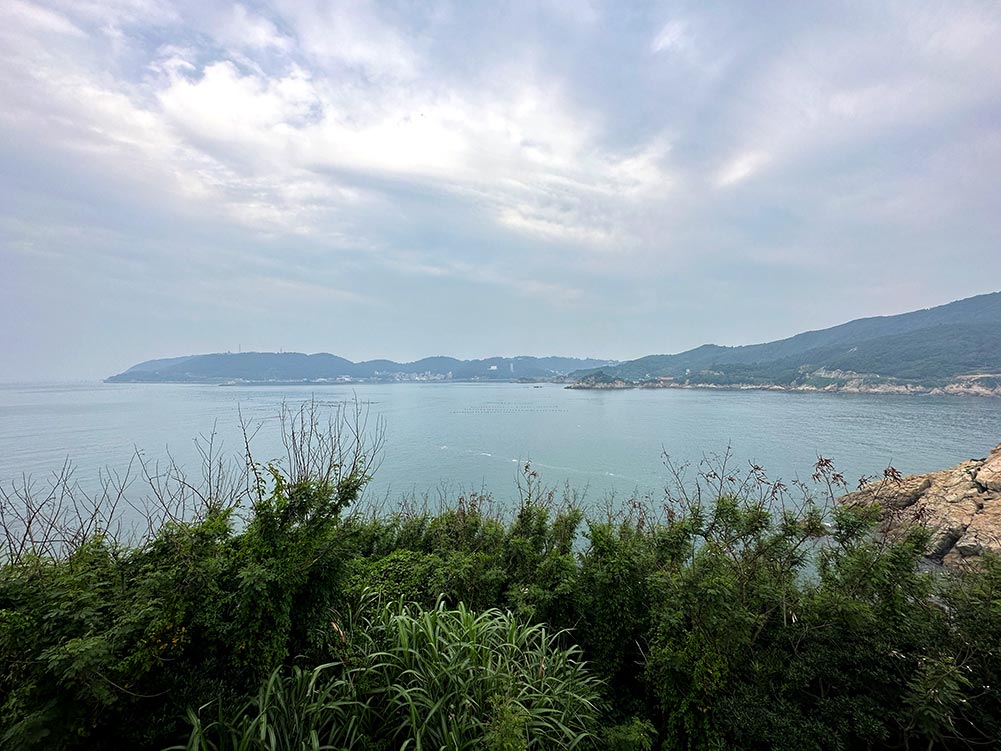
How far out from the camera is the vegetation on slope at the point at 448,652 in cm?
212

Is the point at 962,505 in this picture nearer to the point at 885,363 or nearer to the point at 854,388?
the point at 854,388

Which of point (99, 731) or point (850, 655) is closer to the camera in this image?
point (99, 731)

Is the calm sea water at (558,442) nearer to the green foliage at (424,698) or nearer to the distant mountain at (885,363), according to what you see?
the green foliage at (424,698)

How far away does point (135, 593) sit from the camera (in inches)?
90.9

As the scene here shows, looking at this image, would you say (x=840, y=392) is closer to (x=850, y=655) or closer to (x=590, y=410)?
(x=590, y=410)

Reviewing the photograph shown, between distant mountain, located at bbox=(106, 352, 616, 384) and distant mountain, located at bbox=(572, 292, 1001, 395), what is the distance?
164ft

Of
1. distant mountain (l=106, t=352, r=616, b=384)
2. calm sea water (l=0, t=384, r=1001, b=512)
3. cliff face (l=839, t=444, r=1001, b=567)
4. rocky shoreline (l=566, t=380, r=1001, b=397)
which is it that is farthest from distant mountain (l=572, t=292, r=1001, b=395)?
cliff face (l=839, t=444, r=1001, b=567)

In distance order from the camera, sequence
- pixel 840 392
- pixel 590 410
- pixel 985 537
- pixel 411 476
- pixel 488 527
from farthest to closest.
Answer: pixel 840 392
pixel 590 410
pixel 411 476
pixel 985 537
pixel 488 527

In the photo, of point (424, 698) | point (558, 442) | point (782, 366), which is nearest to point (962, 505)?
point (424, 698)

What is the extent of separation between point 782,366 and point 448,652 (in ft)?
425

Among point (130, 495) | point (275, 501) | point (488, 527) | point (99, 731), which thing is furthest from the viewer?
point (130, 495)

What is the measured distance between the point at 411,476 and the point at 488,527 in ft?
55.3

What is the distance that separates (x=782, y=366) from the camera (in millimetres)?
109312

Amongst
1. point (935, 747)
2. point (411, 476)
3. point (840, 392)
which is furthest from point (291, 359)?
point (935, 747)
